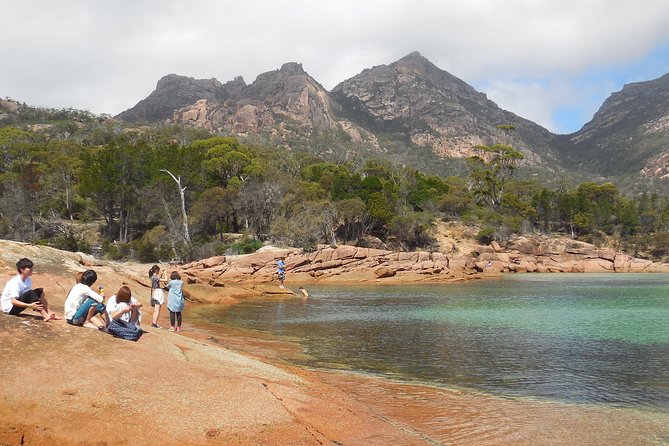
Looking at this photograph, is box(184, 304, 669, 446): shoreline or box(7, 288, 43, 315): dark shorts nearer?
box(184, 304, 669, 446): shoreline

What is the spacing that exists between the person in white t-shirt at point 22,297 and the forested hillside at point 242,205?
4013 centimetres

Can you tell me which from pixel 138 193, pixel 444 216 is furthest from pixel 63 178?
pixel 444 216

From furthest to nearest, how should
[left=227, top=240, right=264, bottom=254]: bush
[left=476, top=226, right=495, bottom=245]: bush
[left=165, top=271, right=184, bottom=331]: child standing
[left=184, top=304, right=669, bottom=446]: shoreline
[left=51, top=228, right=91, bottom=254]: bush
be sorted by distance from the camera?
[left=476, top=226, right=495, bottom=245]: bush < [left=227, top=240, right=264, bottom=254]: bush < [left=51, top=228, right=91, bottom=254]: bush < [left=165, top=271, right=184, bottom=331]: child standing < [left=184, top=304, right=669, bottom=446]: shoreline

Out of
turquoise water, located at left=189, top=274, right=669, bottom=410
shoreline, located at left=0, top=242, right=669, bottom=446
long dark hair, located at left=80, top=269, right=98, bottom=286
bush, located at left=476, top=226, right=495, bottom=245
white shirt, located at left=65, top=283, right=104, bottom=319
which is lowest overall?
turquoise water, located at left=189, top=274, right=669, bottom=410

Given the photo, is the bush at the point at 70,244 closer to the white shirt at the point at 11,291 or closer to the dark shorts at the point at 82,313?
the dark shorts at the point at 82,313

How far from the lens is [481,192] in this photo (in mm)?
87000

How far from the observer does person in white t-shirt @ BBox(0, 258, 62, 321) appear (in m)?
7.86

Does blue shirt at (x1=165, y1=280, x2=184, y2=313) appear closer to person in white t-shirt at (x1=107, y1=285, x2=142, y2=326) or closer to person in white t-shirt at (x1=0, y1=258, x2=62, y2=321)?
person in white t-shirt at (x1=107, y1=285, x2=142, y2=326)

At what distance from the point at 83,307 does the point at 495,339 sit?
39.7 ft

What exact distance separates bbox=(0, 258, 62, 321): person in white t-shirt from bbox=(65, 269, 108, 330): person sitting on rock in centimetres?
39

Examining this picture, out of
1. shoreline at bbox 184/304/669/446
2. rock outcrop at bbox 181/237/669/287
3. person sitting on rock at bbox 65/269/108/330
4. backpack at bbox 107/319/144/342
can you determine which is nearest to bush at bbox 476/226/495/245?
rock outcrop at bbox 181/237/669/287

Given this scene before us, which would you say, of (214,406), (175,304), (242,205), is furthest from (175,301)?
(242,205)

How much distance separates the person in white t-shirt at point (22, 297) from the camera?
7859 millimetres

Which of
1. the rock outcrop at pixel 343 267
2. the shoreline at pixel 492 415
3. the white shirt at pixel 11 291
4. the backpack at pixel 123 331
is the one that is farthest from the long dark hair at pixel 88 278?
the rock outcrop at pixel 343 267
